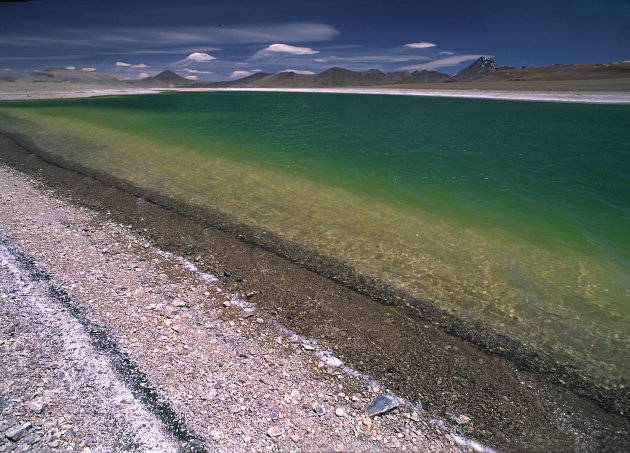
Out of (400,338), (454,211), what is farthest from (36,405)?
(454,211)

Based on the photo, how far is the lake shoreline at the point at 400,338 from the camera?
380 centimetres

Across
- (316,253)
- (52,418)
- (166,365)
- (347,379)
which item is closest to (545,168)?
(316,253)

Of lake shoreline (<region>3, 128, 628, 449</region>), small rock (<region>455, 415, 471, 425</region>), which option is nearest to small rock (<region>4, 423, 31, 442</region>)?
lake shoreline (<region>3, 128, 628, 449</region>)

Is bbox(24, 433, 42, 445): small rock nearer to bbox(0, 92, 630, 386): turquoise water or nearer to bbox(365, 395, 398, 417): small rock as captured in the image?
bbox(365, 395, 398, 417): small rock

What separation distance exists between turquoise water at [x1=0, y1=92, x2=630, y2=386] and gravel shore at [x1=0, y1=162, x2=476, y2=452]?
109 inches

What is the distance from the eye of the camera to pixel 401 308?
5.64 metres

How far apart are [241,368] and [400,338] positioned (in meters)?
2.34

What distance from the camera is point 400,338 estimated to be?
15.9 ft

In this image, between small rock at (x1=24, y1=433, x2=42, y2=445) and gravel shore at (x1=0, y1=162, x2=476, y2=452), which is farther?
gravel shore at (x1=0, y1=162, x2=476, y2=452)

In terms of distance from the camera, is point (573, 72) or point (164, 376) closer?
point (164, 376)

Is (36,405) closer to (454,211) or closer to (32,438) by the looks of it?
(32,438)

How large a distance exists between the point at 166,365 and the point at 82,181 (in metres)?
10.4

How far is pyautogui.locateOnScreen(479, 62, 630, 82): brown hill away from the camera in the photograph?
458 feet

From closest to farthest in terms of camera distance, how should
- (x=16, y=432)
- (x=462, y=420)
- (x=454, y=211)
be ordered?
(x=16, y=432), (x=462, y=420), (x=454, y=211)
